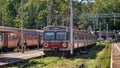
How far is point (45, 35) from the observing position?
1324 inches

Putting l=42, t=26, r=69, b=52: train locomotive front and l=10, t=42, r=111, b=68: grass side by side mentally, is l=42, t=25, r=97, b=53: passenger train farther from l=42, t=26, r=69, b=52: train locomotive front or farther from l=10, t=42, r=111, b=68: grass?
l=10, t=42, r=111, b=68: grass

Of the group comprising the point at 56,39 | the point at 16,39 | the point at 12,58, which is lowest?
the point at 12,58

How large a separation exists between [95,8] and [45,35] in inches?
3179

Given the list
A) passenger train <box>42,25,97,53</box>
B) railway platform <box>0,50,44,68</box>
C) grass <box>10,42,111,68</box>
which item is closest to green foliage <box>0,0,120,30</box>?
railway platform <box>0,50,44,68</box>

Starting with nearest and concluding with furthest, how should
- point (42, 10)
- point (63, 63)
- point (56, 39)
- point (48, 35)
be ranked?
point (63, 63) → point (56, 39) → point (48, 35) → point (42, 10)

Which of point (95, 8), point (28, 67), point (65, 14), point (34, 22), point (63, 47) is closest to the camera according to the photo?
point (28, 67)

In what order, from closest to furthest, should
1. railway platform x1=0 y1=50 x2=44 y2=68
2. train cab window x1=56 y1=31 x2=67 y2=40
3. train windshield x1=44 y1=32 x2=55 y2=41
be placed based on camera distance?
railway platform x1=0 y1=50 x2=44 y2=68 < train cab window x1=56 y1=31 x2=67 y2=40 < train windshield x1=44 y1=32 x2=55 y2=41

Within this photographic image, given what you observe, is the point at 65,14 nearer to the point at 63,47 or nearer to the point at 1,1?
the point at 1,1

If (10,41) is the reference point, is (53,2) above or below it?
above

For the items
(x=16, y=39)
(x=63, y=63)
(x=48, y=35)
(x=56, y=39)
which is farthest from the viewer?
(x=16, y=39)

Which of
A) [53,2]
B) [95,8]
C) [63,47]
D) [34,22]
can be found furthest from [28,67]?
[95,8]

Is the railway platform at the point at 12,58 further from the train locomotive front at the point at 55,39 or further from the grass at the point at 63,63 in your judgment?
the train locomotive front at the point at 55,39

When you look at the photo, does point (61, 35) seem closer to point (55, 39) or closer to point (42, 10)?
point (55, 39)

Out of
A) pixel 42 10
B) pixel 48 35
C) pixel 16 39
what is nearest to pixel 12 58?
pixel 48 35
